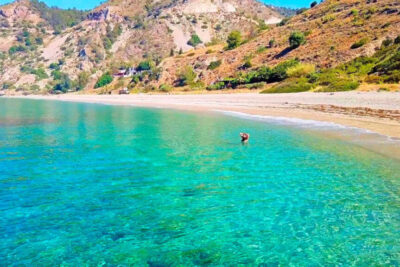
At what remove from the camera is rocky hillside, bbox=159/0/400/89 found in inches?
2352

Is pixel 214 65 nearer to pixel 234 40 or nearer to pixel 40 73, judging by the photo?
pixel 234 40

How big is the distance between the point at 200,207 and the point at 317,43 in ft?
217

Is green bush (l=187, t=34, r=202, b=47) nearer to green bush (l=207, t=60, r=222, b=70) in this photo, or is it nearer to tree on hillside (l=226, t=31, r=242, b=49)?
tree on hillside (l=226, t=31, r=242, b=49)

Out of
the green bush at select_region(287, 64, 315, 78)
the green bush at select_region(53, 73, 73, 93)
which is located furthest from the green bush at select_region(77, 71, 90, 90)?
the green bush at select_region(287, 64, 315, 78)

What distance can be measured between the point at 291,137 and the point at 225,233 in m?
15.6

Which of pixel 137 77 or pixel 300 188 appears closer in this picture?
pixel 300 188

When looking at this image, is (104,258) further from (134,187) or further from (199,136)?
(199,136)

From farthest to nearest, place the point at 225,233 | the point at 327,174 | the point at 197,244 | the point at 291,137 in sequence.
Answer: the point at 291,137 < the point at 327,174 < the point at 225,233 < the point at 197,244

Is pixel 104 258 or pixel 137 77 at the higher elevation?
pixel 137 77

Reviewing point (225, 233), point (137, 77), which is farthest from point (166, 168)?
point (137, 77)

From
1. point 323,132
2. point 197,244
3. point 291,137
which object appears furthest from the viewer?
point 323,132

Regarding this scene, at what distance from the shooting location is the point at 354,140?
2073 centimetres

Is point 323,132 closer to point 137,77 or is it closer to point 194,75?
point 194,75

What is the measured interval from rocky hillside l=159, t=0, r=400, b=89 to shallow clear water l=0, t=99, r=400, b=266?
4746cm
